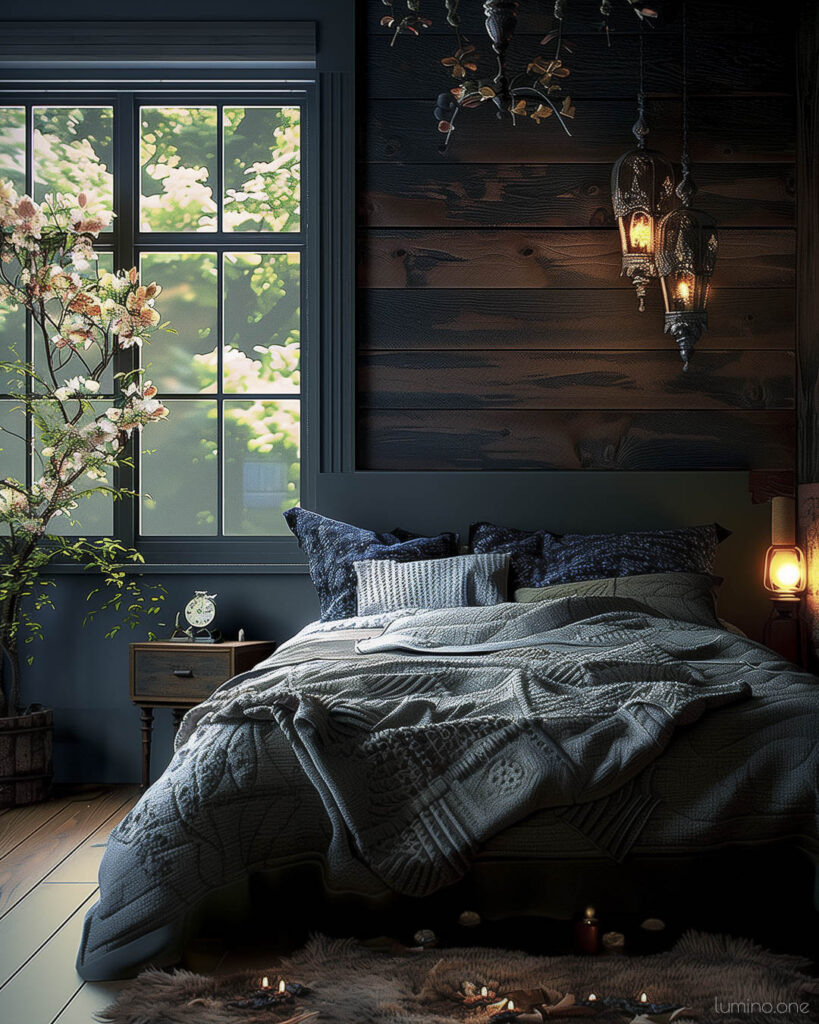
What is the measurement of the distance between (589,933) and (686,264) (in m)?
2.52

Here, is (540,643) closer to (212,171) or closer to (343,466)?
(343,466)

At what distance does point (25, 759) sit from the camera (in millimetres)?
3621

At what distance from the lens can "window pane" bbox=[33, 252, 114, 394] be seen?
4113 mm

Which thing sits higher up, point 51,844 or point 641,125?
point 641,125

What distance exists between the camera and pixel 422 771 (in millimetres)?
2000

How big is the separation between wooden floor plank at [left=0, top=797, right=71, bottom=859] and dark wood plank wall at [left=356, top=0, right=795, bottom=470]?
1.65m

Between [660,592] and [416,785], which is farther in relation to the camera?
[660,592]

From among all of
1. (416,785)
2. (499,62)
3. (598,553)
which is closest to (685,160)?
(499,62)

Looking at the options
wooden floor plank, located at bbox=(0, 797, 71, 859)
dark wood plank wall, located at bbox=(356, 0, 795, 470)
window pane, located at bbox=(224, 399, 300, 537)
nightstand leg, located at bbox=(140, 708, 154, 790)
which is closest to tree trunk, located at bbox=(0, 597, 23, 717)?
wooden floor plank, located at bbox=(0, 797, 71, 859)

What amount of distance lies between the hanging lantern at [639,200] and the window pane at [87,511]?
2.10m

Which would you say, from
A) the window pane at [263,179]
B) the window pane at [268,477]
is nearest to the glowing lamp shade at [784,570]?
the window pane at [268,477]

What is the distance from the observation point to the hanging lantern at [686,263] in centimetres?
370

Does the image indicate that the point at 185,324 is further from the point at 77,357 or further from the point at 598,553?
the point at 598,553

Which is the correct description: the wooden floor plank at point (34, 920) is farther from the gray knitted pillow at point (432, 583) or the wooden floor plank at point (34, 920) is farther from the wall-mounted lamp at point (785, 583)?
the wall-mounted lamp at point (785, 583)
